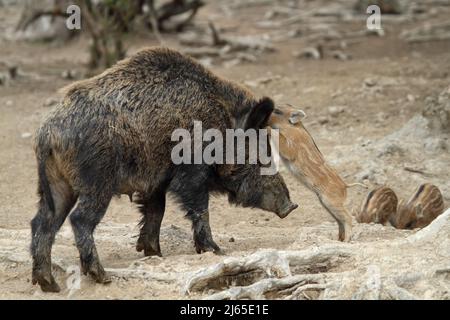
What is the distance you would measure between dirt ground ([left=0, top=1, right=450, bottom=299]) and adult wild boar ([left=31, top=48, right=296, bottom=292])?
0.35m

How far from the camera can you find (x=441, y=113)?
1148 centimetres

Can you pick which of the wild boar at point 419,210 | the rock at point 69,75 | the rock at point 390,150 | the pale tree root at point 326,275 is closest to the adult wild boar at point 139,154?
the pale tree root at point 326,275

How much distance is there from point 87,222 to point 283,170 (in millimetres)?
4858

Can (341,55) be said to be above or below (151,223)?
above

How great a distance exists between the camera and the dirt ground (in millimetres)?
7477

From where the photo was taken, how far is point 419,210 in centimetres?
928

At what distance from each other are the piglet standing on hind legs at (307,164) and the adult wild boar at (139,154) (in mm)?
244

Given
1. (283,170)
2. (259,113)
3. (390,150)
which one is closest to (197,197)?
(259,113)

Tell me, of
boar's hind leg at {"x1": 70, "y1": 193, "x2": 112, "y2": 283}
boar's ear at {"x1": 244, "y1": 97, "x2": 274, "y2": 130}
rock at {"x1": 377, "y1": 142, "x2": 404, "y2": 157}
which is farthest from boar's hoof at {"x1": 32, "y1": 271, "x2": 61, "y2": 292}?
rock at {"x1": 377, "y1": 142, "x2": 404, "y2": 157}

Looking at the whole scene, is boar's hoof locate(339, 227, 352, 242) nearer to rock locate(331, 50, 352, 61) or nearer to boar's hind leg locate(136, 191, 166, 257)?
boar's hind leg locate(136, 191, 166, 257)

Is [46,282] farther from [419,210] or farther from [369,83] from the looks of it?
[369,83]

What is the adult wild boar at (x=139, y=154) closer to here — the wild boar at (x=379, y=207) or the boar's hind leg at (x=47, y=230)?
the boar's hind leg at (x=47, y=230)

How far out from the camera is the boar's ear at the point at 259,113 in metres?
7.79

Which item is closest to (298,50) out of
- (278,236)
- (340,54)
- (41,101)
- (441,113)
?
(340,54)
